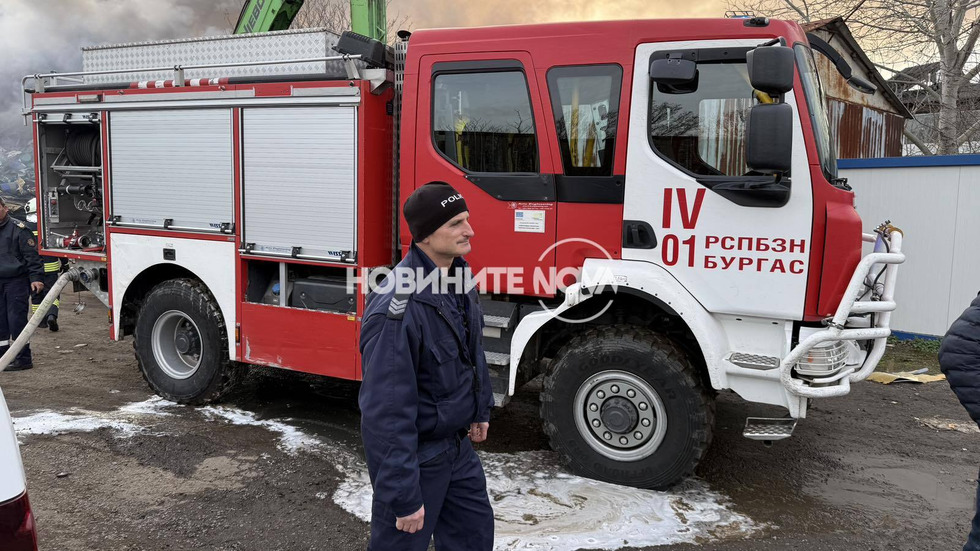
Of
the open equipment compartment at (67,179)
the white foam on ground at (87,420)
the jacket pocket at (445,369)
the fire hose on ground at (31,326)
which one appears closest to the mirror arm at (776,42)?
the jacket pocket at (445,369)

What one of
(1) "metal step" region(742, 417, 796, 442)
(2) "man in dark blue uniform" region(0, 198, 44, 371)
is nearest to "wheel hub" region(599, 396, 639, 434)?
(1) "metal step" region(742, 417, 796, 442)

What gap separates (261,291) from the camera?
19.6ft

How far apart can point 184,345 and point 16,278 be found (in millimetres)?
2765

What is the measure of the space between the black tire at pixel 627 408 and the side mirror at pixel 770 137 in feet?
4.14

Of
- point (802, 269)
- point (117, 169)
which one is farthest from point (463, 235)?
point (117, 169)

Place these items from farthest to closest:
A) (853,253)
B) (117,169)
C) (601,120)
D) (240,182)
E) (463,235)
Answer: (117,169), (240,182), (601,120), (853,253), (463,235)

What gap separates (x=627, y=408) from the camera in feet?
15.1

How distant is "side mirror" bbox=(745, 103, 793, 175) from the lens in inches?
152

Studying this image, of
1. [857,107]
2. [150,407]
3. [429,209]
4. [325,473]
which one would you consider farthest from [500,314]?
[857,107]

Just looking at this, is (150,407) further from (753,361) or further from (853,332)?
(853,332)

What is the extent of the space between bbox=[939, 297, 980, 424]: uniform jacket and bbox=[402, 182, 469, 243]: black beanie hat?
204 cm

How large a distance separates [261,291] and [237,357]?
562 mm

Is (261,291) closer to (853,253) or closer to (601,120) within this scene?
(601,120)

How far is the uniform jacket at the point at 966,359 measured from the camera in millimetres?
2928
